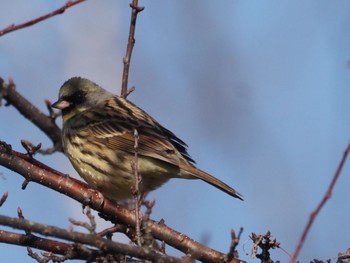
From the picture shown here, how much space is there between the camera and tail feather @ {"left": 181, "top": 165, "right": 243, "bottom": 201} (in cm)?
511

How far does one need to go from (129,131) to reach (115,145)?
21 cm

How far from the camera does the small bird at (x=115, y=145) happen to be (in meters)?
5.31

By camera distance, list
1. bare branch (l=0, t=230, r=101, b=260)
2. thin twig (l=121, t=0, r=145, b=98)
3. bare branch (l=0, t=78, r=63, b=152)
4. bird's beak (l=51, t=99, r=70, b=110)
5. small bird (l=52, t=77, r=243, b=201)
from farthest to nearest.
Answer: bird's beak (l=51, t=99, r=70, b=110) → small bird (l=52, t=77, r=243, b=201) → thin twig (l=121, t=0, r=145, b=98) → bare branch (l=0, t=230, r=101, b=260) → bare branch (l=0, t=78, r=63, b=152)

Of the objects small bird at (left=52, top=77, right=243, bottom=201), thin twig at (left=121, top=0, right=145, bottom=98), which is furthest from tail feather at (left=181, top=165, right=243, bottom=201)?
thin twig at (left=121, top=0, right=145, bottom=98)

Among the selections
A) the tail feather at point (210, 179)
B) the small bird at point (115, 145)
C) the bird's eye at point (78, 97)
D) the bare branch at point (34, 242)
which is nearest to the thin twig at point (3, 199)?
the bare branch at point (34, 242)

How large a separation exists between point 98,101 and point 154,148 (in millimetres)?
1208

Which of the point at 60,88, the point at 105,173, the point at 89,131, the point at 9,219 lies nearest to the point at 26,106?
the point at 9,219

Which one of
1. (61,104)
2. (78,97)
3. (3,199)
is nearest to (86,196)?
(3,199)

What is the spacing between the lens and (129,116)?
19.6ft

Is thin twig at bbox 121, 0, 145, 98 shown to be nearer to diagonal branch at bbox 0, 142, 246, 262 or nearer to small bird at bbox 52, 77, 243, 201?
small bird at bbox 52, 77, 243, 201

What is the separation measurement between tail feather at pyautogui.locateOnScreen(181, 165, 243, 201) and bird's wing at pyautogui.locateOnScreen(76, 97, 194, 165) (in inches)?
5.2

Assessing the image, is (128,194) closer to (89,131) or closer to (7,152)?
(89,131)

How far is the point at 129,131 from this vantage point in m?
5.79

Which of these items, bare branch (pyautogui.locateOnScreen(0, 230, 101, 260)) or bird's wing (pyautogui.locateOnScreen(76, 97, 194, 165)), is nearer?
bare branch (pyautogui.locateOnScreen(0, 230, 101, 260))
